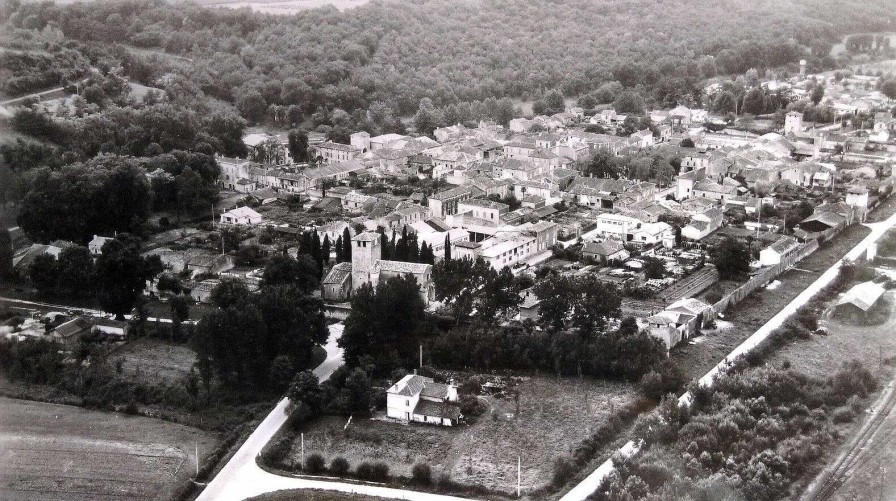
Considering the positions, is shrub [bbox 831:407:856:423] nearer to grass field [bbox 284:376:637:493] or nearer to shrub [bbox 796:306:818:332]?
grass field [bbox 284:376:637:493]

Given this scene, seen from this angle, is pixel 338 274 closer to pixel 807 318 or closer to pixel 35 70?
pixel 807 318

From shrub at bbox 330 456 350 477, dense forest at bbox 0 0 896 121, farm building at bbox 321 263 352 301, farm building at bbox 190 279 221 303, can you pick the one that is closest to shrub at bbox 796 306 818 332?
farm building at bbox 321 263 352 301

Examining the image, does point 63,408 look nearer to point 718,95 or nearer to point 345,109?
point 345,109

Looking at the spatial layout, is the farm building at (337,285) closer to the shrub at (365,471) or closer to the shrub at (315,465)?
the shrub at (315,465)

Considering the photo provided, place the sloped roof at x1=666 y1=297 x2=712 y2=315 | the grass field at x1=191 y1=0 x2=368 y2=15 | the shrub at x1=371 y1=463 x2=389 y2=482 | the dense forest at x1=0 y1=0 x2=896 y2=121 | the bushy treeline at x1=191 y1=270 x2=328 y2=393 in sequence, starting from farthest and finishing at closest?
the grass field at x1=191 y1=0 x2=368 y2=15, the dense forest at x1=0 y1=0 x2=896 y2=121, the sloped roof at x1=666 y1=297 x2=712 y2=315, the bushy treeline at x1=191 y1=270 x2=328 y2=393, the shrub at x1=371 y1=463 x2=389 y2=482

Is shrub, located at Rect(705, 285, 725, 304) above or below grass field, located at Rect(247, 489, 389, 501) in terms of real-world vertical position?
above

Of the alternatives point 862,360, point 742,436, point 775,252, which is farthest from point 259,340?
point 775,252

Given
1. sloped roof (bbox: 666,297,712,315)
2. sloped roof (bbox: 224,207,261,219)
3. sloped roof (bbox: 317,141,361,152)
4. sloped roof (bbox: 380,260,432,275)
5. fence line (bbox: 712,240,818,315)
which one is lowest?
fence line (bbox: 712,240,818,315)

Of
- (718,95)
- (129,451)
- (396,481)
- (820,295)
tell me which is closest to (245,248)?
(129,451)
